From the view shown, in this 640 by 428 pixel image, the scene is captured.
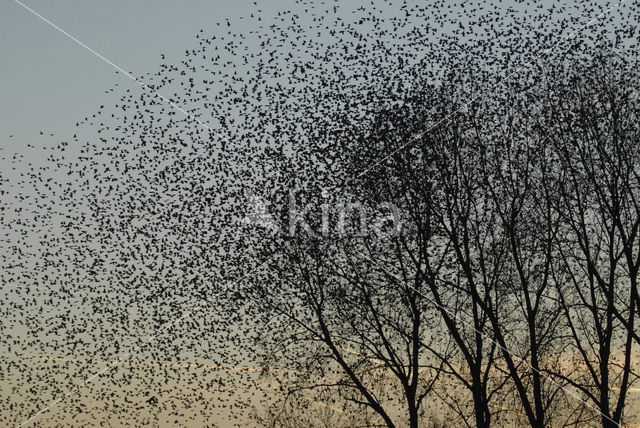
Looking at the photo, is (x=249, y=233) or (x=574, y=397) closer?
(x=574, y=397)

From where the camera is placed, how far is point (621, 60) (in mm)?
15773

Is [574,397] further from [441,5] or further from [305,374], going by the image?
[441,5]

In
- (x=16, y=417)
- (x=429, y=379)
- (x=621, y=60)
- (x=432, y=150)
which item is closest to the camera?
(x=621, y=60)

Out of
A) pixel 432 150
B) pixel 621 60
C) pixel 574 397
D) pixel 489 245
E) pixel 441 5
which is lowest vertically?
pixel 574 397

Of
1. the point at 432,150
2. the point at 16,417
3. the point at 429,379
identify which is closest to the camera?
the point at 432,150

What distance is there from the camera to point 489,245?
17.2 meters

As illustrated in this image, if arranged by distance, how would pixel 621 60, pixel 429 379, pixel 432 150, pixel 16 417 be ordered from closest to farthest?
pixel 621 60 → pixel 432 150 → pixel 429 379 → pixel 16 417

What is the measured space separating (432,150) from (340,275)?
3794mm

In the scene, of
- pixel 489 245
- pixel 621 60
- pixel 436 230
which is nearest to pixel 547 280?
pixel 489 245

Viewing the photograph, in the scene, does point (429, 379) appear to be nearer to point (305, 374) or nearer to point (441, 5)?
point (305, 374)

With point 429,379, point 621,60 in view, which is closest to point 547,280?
point 429,379

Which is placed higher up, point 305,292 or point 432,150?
point 432,150

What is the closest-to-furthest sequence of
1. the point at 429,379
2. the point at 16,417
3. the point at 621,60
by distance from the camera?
the point at 621,60 < the point at 429,379 < the point at 16,417

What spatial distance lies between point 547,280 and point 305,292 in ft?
19.2
